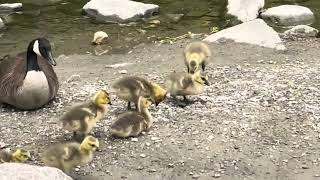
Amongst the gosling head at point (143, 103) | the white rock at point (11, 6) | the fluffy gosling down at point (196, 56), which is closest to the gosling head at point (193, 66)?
the fluffy gosling down at point (196, 56)

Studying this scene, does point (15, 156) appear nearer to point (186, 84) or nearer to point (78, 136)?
point (78, 136)

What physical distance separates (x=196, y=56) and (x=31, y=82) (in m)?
1.89

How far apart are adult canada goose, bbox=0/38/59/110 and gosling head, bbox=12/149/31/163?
136 centimetres

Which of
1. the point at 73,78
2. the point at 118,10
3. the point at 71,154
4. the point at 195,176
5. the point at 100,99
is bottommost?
the point at 118,10

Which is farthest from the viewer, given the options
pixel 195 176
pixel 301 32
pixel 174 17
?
pixel 174 17

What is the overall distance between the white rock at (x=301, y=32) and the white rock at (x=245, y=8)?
1043 millimetres

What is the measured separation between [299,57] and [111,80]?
256 cm

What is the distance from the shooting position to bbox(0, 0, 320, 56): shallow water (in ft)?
34.6

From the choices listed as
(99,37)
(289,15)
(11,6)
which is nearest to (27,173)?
(99,37)

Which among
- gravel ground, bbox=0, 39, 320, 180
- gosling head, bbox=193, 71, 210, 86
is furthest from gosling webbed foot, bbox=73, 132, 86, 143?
gosling head, bbox=193, 71, 210, 86

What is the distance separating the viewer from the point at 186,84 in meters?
6.68

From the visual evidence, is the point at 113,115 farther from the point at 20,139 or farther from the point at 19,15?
the point at 19,15

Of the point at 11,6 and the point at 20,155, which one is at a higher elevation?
the point at 20,155

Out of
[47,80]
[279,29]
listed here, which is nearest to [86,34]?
[279,29]
